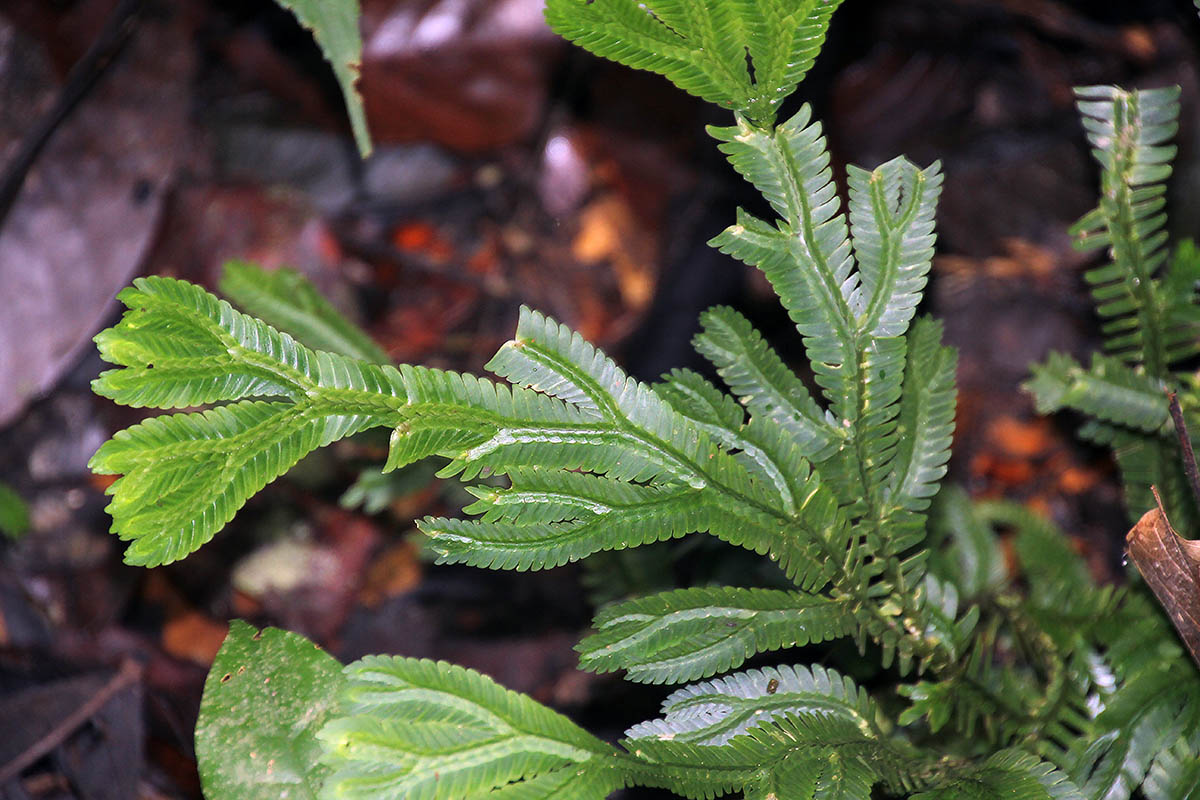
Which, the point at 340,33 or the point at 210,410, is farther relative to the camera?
the point at 340,33

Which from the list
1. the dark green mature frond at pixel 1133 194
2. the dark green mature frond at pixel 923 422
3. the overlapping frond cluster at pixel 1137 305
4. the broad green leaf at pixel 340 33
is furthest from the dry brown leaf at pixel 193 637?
the dark green mature frond at pixel 1133 194

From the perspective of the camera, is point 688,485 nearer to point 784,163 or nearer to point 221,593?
point 784,163

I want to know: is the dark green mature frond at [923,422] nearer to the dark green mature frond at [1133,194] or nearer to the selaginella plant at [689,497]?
the selaginella plant at [689,497]

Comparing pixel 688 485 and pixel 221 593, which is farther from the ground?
pixel 688 485

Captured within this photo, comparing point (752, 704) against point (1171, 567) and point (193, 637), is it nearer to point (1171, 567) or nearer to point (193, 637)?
point (1171, 567)

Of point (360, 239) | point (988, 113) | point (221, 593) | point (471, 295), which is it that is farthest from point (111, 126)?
point (988, 113)

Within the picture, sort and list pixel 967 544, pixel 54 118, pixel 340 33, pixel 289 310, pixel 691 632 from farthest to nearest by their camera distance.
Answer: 1. pixel 54 118
2. pixel 967 544
3. pixel 289 310
4. pixel 340 33
5. pixel 691 632

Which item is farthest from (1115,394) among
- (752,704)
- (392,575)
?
(392,575)
